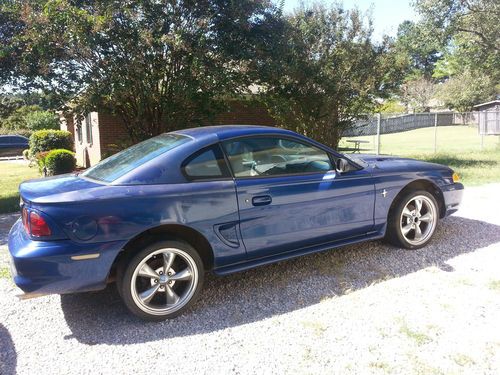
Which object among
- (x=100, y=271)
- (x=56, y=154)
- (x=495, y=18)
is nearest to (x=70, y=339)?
(x=100, y=271)

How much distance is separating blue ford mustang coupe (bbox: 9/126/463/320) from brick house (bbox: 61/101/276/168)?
→ 7.87m

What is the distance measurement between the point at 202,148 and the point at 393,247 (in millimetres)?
2520

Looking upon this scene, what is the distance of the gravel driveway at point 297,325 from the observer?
2.81 meters

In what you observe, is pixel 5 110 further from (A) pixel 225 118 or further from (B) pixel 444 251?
(B) pixel 444 251

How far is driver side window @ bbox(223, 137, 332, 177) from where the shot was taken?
377 centimetres

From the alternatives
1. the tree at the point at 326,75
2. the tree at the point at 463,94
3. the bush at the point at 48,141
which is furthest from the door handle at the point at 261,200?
the tree at the point at 463,94

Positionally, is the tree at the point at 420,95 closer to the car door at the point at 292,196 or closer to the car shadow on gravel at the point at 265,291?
the car shadow on gravel at the point at 265,291

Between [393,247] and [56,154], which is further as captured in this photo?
[56,154]

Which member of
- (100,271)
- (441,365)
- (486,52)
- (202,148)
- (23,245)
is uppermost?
(486,52)

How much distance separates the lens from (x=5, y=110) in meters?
8.93

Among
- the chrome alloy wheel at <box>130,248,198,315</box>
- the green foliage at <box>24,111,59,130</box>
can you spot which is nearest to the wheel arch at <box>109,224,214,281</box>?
the chrome alloy wheel at <box>130,248,198,315</box>

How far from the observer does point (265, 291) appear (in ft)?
12.7

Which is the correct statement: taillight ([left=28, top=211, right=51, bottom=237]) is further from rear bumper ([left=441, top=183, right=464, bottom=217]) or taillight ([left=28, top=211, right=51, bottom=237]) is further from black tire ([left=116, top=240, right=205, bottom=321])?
rear bumper ([left=441, top=183, right=464, bottom=217])

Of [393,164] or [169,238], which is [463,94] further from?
[169,238]
